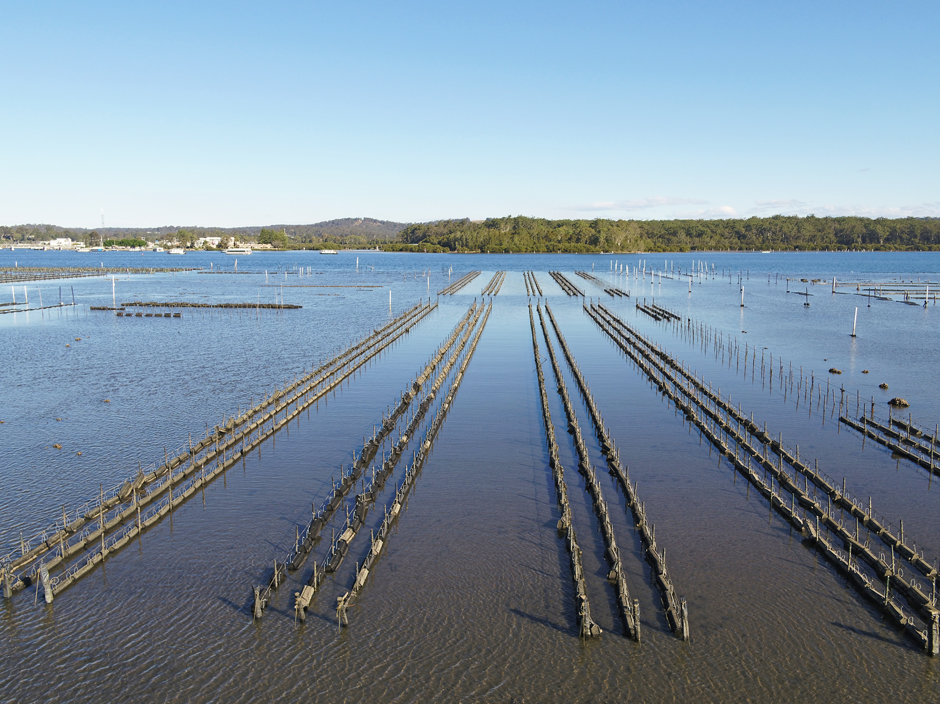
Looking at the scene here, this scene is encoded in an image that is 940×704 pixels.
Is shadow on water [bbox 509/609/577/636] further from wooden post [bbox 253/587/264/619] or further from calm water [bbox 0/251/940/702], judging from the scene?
wooden post [bbox 253/587/264/619]

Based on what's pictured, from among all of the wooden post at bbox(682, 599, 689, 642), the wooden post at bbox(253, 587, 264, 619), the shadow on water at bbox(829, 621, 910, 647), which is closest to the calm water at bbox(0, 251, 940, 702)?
the shadow on water at bbox(829, 621, 910, 647)

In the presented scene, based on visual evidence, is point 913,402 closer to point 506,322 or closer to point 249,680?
point 249,680

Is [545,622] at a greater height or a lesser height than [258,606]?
lesser

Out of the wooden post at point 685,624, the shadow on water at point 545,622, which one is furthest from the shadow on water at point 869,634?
the shadow on water at point 545,622

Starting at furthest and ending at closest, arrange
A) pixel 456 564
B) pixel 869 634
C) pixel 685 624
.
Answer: pixel 456 564 < pixel 869 634 < pixel 685 624

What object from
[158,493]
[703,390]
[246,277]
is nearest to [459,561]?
[158,493]

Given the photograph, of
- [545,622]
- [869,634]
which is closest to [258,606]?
[545,622]

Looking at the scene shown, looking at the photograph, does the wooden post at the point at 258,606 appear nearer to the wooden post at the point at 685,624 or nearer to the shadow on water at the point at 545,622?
the shadow on water at the point at 545,622

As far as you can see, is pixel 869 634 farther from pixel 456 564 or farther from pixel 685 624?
pixel 456 564

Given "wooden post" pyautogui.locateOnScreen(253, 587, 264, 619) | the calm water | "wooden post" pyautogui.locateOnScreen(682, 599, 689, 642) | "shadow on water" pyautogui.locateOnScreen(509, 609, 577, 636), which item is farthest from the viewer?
"wooden post" pyautogui.locateOnScreen(253, 587, 264, 619)
